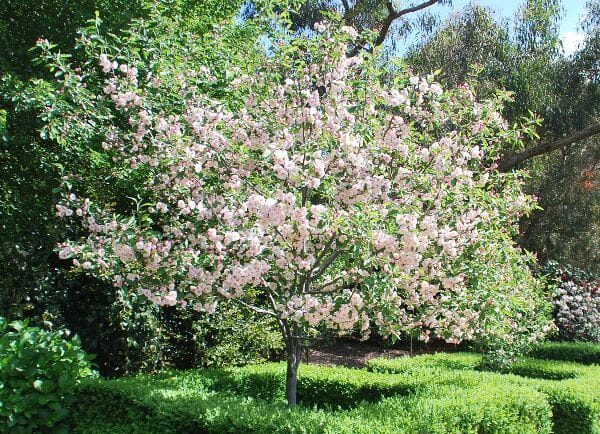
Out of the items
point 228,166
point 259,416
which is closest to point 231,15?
point 228,166

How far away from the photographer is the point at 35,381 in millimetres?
4844

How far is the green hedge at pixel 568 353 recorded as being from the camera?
8.72m

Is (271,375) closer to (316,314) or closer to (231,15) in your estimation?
(316,314)

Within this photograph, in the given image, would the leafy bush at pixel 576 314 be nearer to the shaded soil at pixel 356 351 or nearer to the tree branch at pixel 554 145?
the shaded soil at pixel 356 351

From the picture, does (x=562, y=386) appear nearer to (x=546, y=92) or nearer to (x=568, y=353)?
(x=568, y=353)

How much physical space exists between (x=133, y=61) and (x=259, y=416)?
2997mm

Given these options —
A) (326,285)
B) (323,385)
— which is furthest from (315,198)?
(323,385)

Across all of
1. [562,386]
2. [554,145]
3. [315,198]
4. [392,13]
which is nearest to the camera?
[315,198]

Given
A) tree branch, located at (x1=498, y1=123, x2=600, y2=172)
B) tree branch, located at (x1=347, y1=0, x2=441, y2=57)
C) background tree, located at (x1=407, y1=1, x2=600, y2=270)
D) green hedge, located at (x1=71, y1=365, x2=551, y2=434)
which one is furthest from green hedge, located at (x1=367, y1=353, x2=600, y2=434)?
tree branch, located at (x1=347, y1=0, x2=441, y2=57)

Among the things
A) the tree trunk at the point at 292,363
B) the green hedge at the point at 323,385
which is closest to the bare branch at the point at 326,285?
the tree trunk at the point at 292,363

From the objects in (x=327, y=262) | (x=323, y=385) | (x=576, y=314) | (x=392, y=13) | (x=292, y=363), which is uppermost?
(x=392, y=13)

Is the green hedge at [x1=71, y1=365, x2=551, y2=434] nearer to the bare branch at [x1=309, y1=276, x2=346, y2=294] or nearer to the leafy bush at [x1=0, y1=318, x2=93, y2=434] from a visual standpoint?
the leafy bush at [x1=0, y1=318, x2=93, y2=434]

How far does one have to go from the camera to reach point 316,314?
157 inches

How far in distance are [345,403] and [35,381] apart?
2.88m
